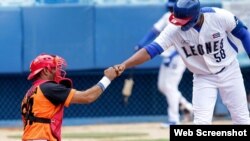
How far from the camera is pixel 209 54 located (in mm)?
8281

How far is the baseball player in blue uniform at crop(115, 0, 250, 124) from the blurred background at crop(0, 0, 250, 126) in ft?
14.8

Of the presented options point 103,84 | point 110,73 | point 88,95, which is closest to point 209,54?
point 110,73

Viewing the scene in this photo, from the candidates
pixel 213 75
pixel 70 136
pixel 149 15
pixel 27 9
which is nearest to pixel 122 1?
pixel 149 15

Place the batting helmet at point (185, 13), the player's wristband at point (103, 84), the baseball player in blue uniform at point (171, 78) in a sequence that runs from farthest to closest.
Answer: the baseball player in blue uniform at point (171, 78), the batting helmet at point (185, 13), the player's wristband at point (103, 84)

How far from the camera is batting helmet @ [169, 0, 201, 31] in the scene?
7.96 metres

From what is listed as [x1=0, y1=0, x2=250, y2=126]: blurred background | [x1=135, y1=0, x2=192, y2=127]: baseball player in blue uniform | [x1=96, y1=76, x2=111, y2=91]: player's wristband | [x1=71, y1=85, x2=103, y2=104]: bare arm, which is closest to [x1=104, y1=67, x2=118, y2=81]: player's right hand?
[x1=96, y1=76, x2=111, y2=91]: player's wristband

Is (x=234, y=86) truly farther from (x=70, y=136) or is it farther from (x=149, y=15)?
(x=149, y=15)

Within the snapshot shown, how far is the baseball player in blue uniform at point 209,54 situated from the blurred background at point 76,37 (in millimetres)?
4526

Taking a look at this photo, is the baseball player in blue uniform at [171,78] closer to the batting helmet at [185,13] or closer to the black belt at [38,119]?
the batting helmet at [185,13]

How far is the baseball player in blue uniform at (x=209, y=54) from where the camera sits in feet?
26.9

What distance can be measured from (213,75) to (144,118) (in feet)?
17.0

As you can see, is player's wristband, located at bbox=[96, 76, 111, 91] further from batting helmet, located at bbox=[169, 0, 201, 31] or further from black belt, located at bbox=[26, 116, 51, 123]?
batting helmet, located at bbox=[169, 0, 201, 31]

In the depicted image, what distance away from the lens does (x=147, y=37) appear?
11984 mm

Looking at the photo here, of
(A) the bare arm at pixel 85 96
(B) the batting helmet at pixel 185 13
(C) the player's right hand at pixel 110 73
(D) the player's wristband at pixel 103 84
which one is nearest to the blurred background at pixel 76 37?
(B) the batting helmet at pixel 185 13
